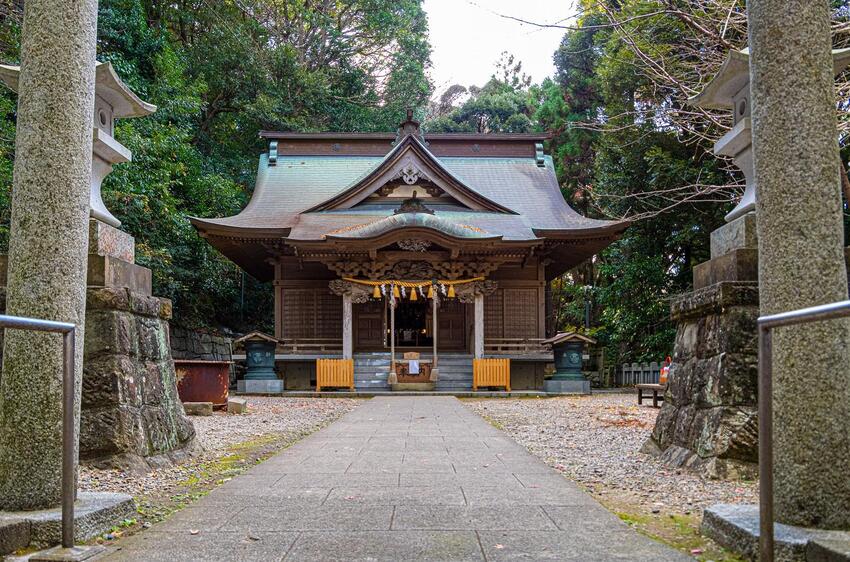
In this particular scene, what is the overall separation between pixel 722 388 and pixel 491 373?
460 inches

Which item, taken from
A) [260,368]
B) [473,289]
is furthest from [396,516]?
[473,289]

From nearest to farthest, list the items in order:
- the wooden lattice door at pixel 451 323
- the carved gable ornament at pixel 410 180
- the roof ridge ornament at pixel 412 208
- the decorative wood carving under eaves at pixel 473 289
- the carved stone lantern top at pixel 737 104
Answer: the carved stone lantern top at pixel 737 104
the roof ridge ornament at pixel 412 208
the decorative wood carving under eaves at pixel 473 289
the carved gable ornament at pixel 410 180
the wooden lattice door at pixel 451 323

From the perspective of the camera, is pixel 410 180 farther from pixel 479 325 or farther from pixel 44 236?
pixel 44 236

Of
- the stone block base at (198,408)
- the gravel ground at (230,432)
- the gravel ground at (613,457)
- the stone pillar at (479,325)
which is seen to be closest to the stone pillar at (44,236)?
the gravel ground at (230,432)

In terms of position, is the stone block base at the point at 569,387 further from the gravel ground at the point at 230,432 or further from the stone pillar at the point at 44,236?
the stone pillar at the point at 44,236

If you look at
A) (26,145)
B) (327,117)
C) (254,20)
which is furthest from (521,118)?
(26,145)

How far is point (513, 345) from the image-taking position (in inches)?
672

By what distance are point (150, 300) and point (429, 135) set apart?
18.1 m

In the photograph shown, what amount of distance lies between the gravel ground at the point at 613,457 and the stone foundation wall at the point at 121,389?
2975mm

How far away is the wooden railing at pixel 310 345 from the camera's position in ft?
56.2

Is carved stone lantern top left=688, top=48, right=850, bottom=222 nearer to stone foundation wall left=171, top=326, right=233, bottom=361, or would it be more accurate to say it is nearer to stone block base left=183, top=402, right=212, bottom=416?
stone block base left=183, top=402, right=212, bottom=416

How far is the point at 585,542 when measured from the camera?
288 cm

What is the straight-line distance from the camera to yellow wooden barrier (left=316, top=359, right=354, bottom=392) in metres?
15.7

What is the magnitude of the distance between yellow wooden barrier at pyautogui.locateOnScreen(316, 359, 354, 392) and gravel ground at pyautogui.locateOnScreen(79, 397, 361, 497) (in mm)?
955
